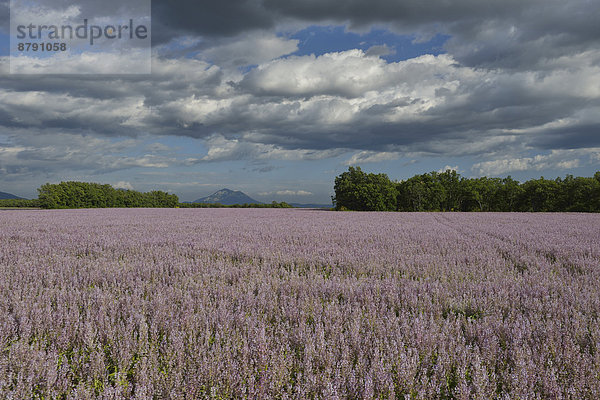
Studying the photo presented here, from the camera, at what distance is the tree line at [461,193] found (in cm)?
5738

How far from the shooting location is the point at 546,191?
62.8 meters

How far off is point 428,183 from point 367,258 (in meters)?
73.8

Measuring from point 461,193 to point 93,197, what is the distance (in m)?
82.7

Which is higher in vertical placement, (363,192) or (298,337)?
(363,192)

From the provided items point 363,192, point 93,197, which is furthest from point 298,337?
point 93,197

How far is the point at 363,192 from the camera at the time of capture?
57.5m

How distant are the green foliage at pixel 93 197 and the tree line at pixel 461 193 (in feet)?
157

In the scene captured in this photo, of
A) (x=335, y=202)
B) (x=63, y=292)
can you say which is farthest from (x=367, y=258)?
(x=335, y=202)

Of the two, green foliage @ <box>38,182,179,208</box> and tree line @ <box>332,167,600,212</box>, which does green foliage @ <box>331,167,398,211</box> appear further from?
green foliage @ <box>38,182,179,208</box>

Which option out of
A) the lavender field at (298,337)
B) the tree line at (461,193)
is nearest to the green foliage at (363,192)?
the tree line at (461,193)

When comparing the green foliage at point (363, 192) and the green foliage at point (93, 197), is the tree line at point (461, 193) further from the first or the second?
the green foliage at point (93, 197)

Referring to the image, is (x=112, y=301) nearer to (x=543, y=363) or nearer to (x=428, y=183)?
(x=543, y=363)

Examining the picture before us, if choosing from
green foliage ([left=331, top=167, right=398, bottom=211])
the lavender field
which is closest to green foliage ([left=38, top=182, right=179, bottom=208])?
green foliage ([left=331, top=167, right=398, bottom=211])

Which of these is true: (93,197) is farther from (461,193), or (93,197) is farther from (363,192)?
(461,193)
